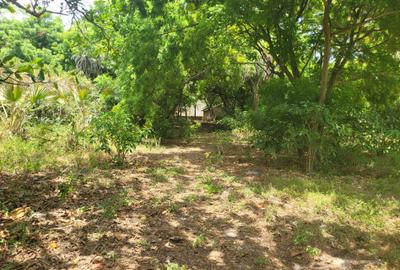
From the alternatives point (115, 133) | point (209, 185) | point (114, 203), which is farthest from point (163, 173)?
point (114, 203)

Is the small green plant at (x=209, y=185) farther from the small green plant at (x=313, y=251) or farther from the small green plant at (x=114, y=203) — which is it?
the small green plant at (x=313, y=251)

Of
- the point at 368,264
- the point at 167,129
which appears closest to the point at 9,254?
the point at 368,264

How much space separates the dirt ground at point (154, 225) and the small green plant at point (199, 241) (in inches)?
0.4

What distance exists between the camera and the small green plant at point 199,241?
323 cm

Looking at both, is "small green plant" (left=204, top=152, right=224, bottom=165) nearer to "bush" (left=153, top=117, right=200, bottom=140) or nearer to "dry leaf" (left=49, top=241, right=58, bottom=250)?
"bush" (left=153, top=117, right=200, bottom=140)

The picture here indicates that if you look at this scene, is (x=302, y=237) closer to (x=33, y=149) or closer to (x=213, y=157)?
(x=213, y=157)

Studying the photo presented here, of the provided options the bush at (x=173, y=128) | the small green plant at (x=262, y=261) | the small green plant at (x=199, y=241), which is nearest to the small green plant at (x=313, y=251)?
the small green plant at (x=262, y=261)

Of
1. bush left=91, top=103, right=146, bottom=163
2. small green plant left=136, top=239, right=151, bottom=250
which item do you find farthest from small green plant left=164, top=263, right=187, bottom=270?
bush left=91, top=103, right=146, bottom=163

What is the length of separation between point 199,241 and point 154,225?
0.60 m

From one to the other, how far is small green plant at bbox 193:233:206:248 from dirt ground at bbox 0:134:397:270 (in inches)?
0.4

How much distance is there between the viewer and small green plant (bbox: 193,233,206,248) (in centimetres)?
323

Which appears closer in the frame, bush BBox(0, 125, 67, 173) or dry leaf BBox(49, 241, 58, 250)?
dry leaf BBox(49, 241, 58, 250)

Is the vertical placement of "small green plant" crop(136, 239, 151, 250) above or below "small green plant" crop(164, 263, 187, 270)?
above

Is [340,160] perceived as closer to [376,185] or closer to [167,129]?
[376,185]
